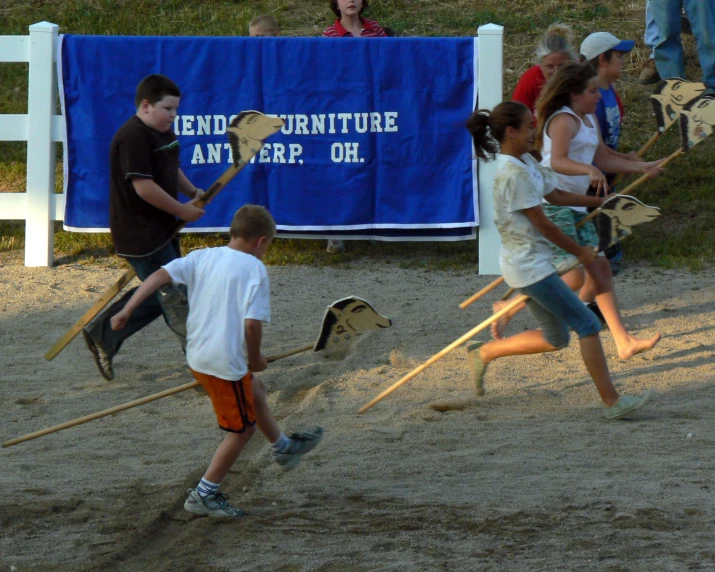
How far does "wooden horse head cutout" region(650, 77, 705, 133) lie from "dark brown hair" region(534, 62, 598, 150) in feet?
1.81

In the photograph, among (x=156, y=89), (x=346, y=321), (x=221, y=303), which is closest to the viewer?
(x=221, y=303)

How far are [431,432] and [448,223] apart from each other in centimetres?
316

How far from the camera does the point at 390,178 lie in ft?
25.6

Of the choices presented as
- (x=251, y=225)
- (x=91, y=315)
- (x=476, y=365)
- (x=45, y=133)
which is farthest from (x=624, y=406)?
(x=45, y=133)

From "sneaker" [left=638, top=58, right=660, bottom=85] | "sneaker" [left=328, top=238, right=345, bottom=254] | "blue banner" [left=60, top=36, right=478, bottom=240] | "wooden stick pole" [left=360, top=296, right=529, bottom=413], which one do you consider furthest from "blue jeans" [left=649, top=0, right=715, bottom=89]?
"wooden stick pole" [left=360, top=296, right=529, bottom=413]

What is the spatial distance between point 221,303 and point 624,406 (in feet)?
6.79

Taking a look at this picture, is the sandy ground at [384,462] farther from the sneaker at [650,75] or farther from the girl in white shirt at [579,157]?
the sneaker at [650,75]

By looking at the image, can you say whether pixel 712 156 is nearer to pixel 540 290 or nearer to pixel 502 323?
pixel 502 323

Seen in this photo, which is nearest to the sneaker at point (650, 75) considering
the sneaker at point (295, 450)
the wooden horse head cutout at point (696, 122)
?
the wooden horse head cutout at point (696, 122)

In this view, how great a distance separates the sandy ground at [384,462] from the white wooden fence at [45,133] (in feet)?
3.93

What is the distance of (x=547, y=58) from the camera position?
6.51 m

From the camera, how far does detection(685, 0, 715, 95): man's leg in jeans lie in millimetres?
9375

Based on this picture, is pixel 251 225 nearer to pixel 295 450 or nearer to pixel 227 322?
pixel 227 322

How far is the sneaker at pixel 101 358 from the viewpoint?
17.9 ft
